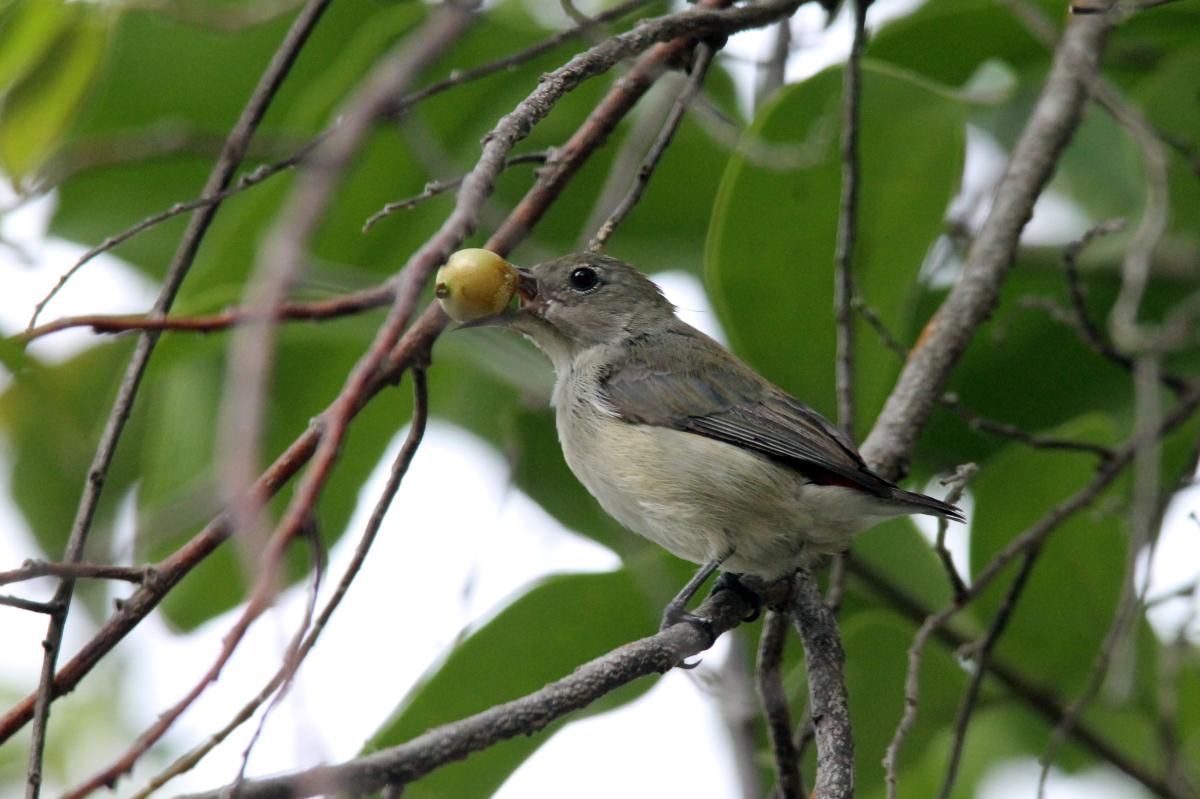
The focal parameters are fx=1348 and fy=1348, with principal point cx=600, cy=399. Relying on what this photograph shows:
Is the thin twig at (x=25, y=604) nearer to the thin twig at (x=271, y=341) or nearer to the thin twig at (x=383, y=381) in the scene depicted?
the thin twig at (x=383, y=381)

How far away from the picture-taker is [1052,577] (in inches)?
156

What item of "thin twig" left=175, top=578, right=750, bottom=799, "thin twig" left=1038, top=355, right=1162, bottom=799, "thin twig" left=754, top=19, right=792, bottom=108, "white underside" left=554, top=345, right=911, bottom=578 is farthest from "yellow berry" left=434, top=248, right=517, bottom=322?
"thin twig" left=1038, top=355, right=1162, bottom=799

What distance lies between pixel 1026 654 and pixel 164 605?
2553mm

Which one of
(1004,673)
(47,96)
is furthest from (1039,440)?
(47,96)

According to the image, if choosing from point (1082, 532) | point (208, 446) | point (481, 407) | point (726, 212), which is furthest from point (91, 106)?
point (1082, 532)

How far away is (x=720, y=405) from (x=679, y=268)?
0.64 m

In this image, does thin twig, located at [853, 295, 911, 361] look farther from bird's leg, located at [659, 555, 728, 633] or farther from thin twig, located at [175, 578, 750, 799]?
thin twig, located at [175, 578, 750, 799]

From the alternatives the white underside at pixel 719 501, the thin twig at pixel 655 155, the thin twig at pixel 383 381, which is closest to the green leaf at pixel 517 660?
the white underside at pixel 719 501

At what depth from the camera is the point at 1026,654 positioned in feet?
13.0

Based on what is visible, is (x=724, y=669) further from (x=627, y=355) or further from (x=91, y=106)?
(x=91, y=106)

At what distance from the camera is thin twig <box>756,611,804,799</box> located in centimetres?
300

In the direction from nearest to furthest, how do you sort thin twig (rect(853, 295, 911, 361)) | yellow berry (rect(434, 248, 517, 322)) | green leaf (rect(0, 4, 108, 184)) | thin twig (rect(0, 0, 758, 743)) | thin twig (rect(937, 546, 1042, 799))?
1. thin twig (rect(0, 0, 758, 743))
2. yellow berry (rect(434, 248, 517, 322))
3. green leaf (rect(0, 4, 108, 184))
4. thin twig (rect(937, 546, 1042, 799))
5. thin twig (rect(853, 295, 911, 361))

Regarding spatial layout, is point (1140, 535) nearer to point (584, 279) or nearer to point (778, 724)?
point (778, 724)

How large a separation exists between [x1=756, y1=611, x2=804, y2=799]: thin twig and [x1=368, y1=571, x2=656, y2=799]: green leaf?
0.58 m
